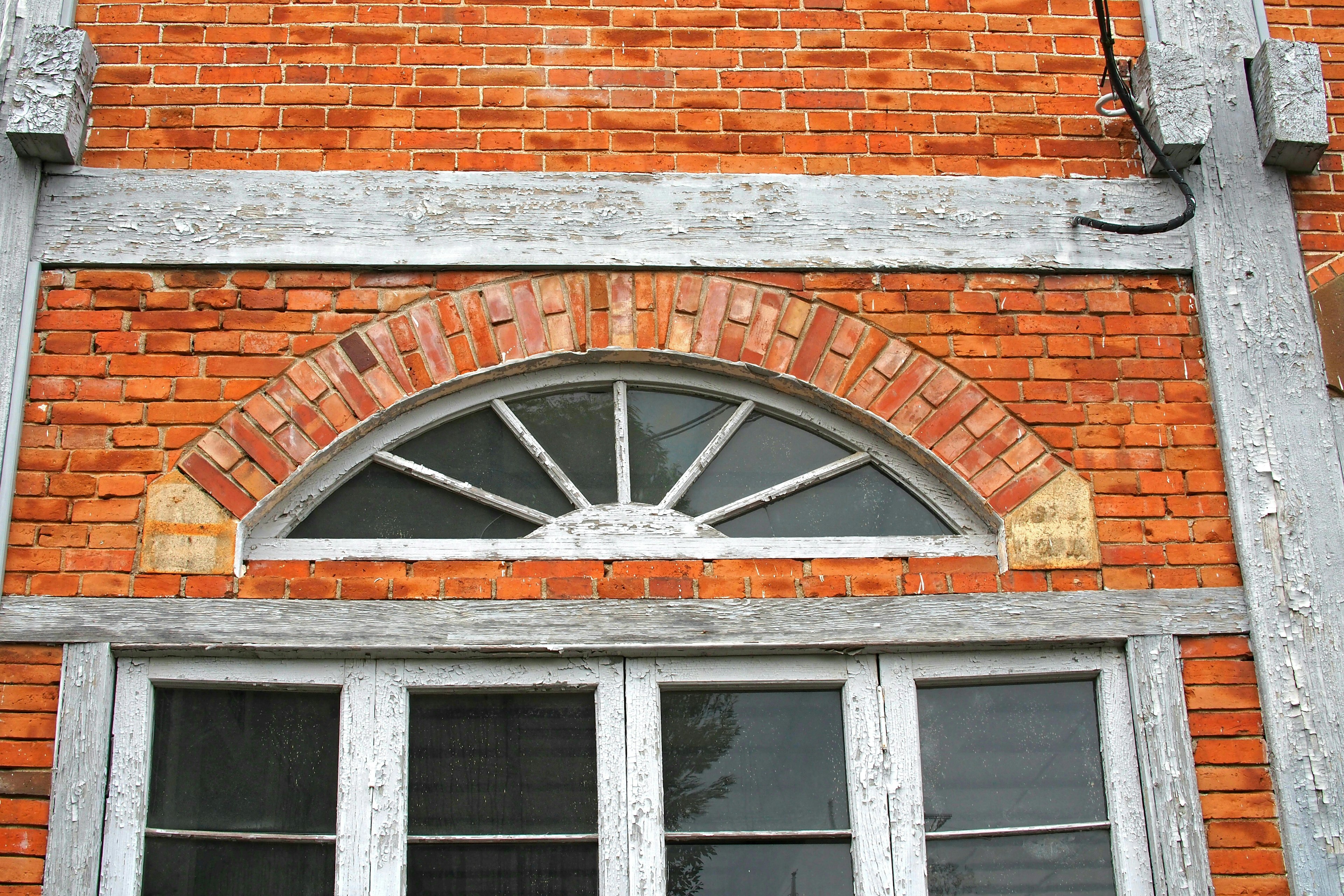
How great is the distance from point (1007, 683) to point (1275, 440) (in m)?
1.14

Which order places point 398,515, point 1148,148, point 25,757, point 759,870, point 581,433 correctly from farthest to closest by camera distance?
point 1148,148 → point 581,433 → point 398,515 → point 759,870 → point 25,757

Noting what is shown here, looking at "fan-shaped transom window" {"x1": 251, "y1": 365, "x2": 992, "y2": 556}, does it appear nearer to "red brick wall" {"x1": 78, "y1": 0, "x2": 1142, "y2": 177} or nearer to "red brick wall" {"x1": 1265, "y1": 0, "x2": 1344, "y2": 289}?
"red brick wall" {"x1": 78, "y1": 0, "x2": 1142, "y2": 177}

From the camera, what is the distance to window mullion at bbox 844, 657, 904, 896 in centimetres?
323

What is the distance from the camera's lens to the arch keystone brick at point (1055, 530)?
11.4 ft

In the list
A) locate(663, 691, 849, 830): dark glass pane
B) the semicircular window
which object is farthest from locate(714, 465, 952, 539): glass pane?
locate(663, 691, 849, 830): dark glass pane

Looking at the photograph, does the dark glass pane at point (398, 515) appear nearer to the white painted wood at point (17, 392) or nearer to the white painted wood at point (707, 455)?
the white painted wood at point (707, 455)

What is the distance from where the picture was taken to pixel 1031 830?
10.9ft

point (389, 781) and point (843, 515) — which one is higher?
point (843, 515)

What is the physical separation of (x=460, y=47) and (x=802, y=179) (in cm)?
124

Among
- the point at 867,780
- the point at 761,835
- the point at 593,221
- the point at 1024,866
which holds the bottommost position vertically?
the point at 1024,866

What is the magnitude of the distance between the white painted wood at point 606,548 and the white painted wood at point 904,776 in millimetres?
360

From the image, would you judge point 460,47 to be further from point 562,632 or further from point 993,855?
point 993,855

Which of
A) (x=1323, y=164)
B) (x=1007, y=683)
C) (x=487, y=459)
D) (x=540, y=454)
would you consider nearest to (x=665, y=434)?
(x=540, y=454)

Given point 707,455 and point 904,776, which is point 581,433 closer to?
point 707,455
